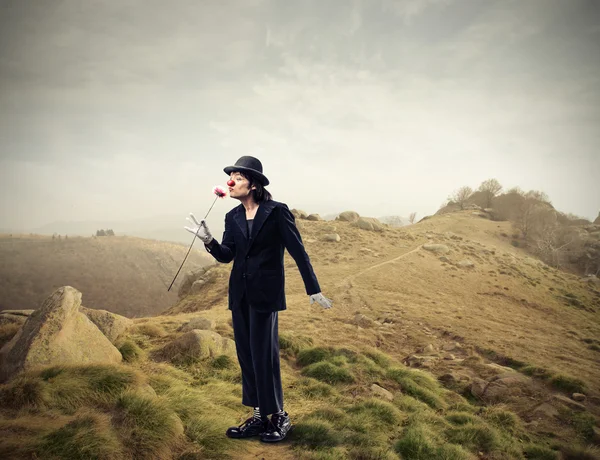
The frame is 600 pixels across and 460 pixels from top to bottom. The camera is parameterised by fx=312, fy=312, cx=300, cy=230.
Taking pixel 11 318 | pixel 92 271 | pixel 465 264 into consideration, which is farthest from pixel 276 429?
pixel 92 271

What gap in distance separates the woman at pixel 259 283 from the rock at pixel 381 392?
2.31m

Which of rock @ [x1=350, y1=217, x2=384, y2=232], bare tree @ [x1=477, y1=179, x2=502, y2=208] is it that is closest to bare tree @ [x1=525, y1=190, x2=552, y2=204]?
bare tree @ [x1=477, y1=179, x2=502, y2=208]

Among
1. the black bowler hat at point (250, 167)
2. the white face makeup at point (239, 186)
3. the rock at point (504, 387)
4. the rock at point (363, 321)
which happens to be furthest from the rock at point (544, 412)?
the white face makeup at point (239, 186)

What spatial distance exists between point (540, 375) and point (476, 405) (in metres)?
2.48

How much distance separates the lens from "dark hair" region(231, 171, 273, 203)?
3.86 m

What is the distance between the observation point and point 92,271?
3164 centimetres

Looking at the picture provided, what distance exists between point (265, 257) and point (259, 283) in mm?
313

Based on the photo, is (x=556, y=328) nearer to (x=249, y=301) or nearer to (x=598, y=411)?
(x=598, y=411)

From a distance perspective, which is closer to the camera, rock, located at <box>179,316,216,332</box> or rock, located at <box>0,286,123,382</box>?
rock, located at <box>0,286,123,382</box>

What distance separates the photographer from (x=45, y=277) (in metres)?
29.0

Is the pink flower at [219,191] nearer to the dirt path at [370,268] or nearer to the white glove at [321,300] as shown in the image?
the white glove at [321,300]

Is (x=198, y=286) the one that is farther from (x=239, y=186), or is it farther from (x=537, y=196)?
(x=537, y=196)

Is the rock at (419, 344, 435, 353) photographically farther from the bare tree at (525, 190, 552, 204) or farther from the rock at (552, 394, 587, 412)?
the bare tree at (525, 190, 552, 204)

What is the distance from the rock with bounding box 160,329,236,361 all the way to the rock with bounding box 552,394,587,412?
21.3ft
